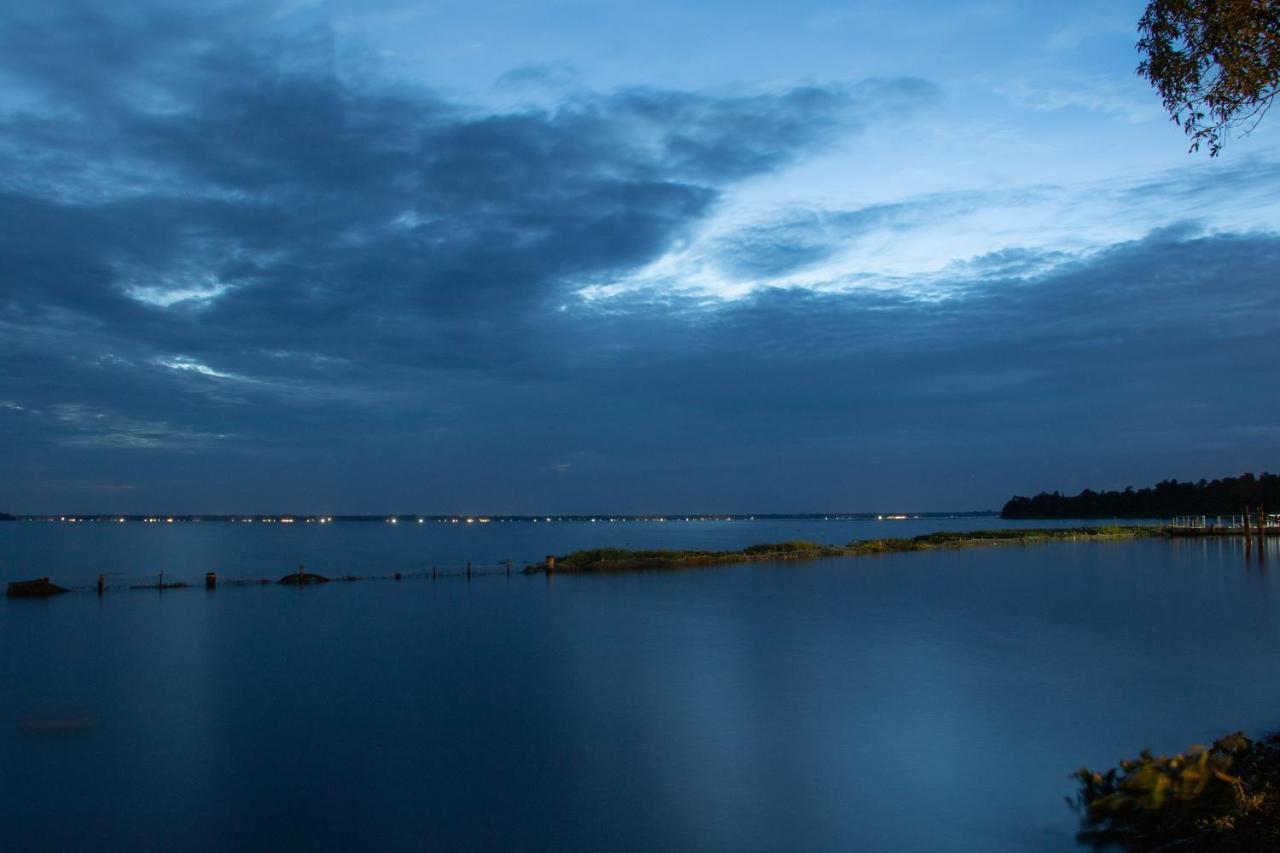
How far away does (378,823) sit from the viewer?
472 inches

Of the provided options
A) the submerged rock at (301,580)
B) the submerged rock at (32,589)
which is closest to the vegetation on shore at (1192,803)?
the submerged rock at (301,580)

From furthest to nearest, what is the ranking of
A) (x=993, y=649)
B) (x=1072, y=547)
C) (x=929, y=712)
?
(x=1072, y=547)
(x=993, y=649)
(x=929, y=712)

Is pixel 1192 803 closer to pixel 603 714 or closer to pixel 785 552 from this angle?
pixel 603 714

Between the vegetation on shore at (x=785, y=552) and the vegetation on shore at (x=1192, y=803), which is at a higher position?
the vegetation on shore at (x=1192, y=803)

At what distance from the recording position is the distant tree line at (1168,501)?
4685 inches

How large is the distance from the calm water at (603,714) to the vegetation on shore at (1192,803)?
0.62 meters

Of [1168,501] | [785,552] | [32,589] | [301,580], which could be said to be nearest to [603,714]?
[301,580]

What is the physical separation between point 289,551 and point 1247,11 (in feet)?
298

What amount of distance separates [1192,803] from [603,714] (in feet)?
35.0

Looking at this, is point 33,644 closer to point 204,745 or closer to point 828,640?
point 204,745

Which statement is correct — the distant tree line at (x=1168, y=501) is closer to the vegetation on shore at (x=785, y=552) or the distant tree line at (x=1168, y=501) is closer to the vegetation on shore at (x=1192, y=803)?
the vegetation on shore at (x=785, y=552)

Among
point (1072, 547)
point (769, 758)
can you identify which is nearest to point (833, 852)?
point (769, 758)

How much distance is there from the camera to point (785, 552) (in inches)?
2253

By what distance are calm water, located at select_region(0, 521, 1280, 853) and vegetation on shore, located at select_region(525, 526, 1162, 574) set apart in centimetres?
1306
